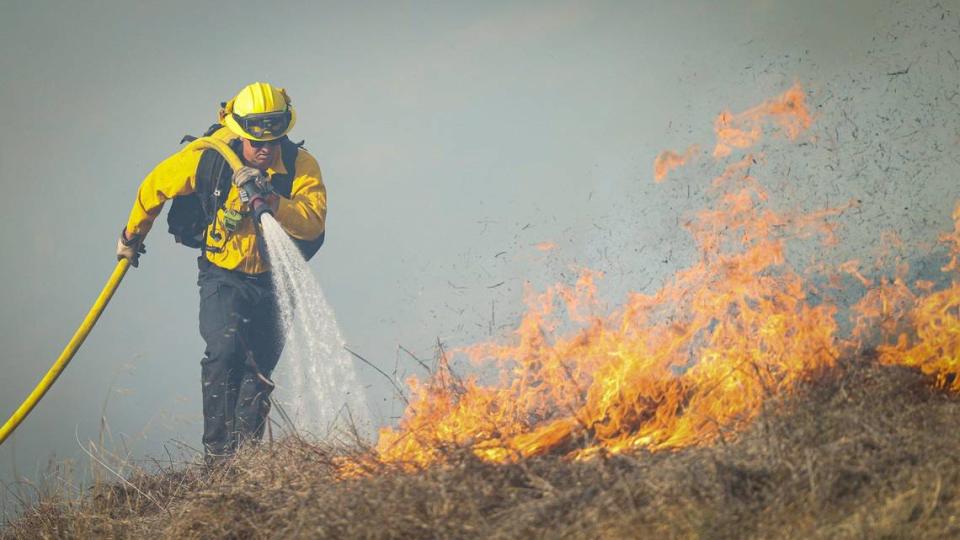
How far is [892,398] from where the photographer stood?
5156 mm

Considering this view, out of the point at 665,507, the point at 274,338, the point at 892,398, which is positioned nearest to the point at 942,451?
the point at 892,398

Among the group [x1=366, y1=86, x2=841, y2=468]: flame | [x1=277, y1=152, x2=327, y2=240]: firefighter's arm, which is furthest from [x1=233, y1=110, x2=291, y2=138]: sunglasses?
[x1=366, y1=86, x2=841, y2=468]: flame

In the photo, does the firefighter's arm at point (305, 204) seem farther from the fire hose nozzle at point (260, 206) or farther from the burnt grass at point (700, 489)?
the burnt grass at point (700, 489)

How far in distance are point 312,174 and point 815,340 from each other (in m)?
4.34

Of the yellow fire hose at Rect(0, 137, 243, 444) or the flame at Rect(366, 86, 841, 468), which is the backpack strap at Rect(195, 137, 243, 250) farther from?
the flame at Rect(366, 86, 841, 468)

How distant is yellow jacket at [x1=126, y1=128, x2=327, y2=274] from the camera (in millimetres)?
8055

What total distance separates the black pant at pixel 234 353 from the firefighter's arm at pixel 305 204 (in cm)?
47

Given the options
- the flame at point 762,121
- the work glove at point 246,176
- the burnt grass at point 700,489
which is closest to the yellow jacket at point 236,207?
the work glove at point 246,176

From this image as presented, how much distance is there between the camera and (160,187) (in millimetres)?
8320

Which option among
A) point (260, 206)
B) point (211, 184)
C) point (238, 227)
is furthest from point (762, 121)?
point (211, 184)

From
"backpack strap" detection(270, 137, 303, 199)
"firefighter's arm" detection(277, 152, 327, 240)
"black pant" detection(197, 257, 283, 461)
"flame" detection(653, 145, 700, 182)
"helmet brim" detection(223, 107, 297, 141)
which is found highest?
"helmet brim" detection(223, 107, 297, 141)

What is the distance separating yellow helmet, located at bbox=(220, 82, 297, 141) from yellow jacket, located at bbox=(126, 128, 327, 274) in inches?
5.6

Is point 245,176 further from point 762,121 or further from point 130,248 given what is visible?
point 762,121

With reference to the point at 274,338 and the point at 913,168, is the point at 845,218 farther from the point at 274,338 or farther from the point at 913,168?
the point at 274,338
